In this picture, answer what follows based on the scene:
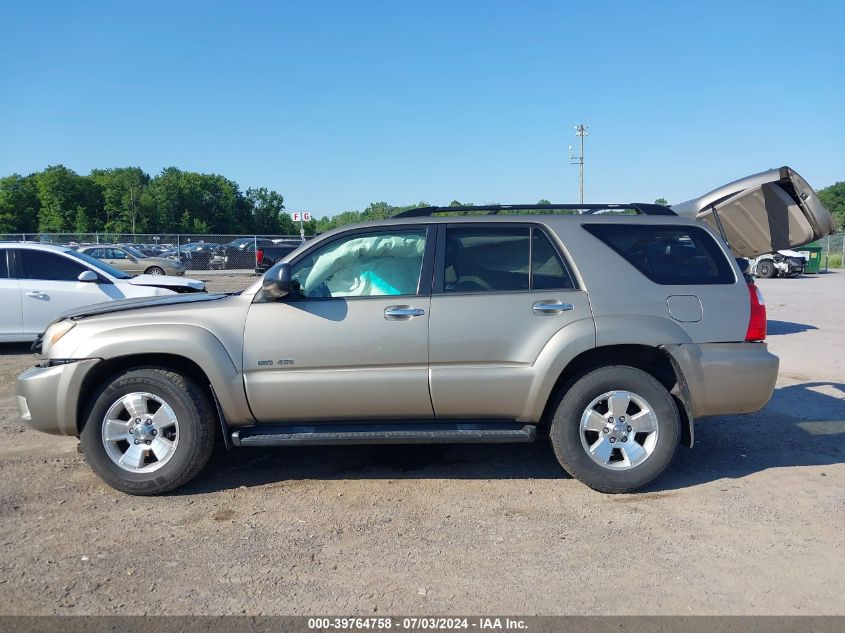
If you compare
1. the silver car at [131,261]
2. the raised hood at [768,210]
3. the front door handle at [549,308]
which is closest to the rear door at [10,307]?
the front door handle at [549,308]

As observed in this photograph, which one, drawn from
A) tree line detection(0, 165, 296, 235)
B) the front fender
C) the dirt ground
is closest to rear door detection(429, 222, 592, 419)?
the dirt ground

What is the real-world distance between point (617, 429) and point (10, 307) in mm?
8947

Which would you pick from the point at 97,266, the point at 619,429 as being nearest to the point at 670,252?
the point at 619,429

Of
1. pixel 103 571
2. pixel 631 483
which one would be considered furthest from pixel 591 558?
pixel 103 571

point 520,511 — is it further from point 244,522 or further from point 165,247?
point 165,247

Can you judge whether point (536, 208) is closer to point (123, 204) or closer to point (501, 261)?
point (501, 261)

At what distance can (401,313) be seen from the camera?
4.59 m

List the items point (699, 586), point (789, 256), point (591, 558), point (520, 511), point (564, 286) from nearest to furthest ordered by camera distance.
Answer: point (699, 586), point (591, 558), point (520, 511), point (564, 286), point (789, 256)

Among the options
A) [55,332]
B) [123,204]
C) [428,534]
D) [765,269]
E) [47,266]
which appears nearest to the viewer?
[428,534]

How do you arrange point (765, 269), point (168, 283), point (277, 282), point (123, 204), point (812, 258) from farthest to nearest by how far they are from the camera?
point (123, 204) < point (812, 258) < point (765, 269) < point (168, 283) < point (277, 282)

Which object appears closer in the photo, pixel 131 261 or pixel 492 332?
pixel 492 332

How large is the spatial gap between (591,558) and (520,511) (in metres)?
0.71

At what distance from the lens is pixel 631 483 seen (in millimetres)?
4590

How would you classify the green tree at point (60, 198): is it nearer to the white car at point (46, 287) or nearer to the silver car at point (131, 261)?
the silver car at point (131, 261)
